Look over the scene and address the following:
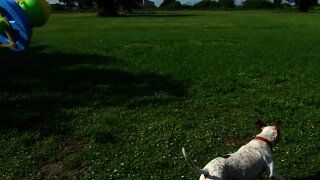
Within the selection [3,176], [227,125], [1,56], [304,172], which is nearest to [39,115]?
[3,176]

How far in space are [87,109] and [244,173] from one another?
6480mm

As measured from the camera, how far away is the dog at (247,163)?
22.5 ft

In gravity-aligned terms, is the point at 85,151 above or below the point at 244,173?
below

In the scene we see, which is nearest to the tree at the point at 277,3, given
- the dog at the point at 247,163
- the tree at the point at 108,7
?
the tree at the point at 108,7

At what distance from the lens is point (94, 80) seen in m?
16.1

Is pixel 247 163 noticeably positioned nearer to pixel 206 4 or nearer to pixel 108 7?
pixel 108 7

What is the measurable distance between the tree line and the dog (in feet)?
172

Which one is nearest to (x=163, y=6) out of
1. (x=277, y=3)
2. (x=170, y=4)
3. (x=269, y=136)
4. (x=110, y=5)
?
(x=170, y=4)

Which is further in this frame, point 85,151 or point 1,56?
point 1,56

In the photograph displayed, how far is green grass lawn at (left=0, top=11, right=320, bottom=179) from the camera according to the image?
32.0 ft

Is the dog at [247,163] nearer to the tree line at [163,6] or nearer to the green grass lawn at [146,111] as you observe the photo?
the green grass lawn at [146,111]

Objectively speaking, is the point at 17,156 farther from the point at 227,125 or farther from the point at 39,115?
the point at 227,125

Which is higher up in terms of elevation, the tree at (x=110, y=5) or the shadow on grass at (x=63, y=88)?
the shadow on grass at (x=63, y=88)

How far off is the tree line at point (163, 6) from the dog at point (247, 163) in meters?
52.4
